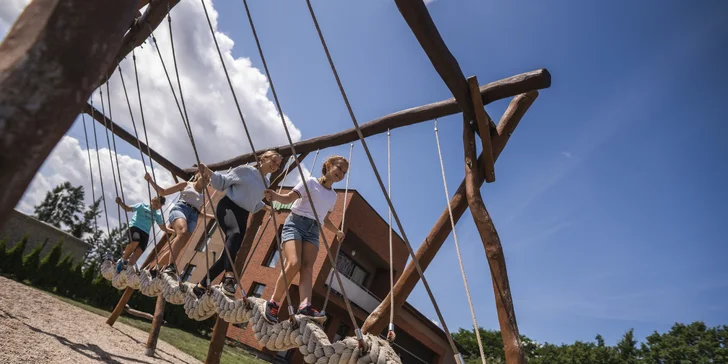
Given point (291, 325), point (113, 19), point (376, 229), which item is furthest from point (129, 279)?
point (376, 229)

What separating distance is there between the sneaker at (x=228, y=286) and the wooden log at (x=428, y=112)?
2096 millimetres

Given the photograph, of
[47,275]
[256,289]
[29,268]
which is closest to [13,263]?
[29,268]

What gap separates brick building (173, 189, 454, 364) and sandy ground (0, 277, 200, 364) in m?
7.51

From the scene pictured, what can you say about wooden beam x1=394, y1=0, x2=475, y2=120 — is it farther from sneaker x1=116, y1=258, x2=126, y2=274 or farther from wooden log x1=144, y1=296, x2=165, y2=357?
wooden log x1=144, y1=296, x2=165, y2=357

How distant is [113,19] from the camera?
0.78 meters

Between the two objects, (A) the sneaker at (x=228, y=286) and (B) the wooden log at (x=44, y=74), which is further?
(A) the sneaker at (x=228, y=286)

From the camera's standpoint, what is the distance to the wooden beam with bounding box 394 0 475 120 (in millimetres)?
3160

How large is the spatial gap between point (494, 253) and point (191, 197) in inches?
143

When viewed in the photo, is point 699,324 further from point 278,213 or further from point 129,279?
point 129,279

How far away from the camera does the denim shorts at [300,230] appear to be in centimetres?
346

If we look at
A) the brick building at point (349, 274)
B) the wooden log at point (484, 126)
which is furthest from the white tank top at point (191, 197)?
the brick building at point (349, 274)

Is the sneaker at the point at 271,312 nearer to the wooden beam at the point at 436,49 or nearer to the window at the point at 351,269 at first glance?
the wooden beam at the point at 436,49

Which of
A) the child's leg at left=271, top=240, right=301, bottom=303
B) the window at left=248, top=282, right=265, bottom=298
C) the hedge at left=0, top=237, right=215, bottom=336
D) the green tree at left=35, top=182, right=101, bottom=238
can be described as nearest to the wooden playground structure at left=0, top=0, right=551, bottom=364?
the child's leg at left=271, top=240, right=301, bottom=303

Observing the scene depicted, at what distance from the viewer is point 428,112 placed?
4129 millimetres
